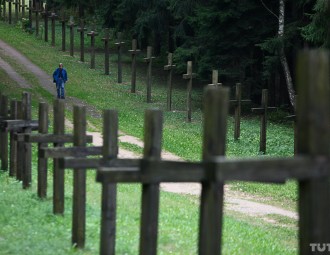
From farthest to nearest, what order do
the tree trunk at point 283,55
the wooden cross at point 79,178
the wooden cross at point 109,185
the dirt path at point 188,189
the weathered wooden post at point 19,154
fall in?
the tree trunk at point 283,55
the dirt path at point 188,189
the weathered wooden post at point 19,154
the wooden cross at point 79,178
the wooden cross at point 109,185

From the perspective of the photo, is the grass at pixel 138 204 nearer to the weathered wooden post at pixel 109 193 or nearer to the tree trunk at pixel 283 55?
the weathered wooden post at pixel 109 193

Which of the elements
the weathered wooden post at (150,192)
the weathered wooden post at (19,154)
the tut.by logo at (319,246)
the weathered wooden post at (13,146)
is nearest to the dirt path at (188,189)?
the weathered wooden post at (13,146)

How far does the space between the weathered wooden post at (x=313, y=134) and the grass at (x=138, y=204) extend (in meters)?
5.28

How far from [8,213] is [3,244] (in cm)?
209

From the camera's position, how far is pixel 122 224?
42.1ft

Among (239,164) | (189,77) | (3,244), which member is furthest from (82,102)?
(239,164)

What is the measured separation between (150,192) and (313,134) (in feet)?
7.53

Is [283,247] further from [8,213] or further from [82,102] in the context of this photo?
[82,102]

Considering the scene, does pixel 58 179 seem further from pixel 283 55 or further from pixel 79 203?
pixel 283 55

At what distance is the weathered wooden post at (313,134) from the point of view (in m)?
5.38

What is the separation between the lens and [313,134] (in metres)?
5.41

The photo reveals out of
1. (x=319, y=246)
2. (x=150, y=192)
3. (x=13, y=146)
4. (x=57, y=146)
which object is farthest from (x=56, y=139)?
(x=319, y=246)

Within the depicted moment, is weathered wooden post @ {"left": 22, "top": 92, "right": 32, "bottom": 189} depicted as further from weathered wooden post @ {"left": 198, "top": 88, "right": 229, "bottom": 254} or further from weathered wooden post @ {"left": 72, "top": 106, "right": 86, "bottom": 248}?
weathered wooden post @ {"left": 198, "top": 88, "right": 229, "bottom": 254}

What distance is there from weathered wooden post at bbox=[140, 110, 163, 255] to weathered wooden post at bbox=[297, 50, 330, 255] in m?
2.07
